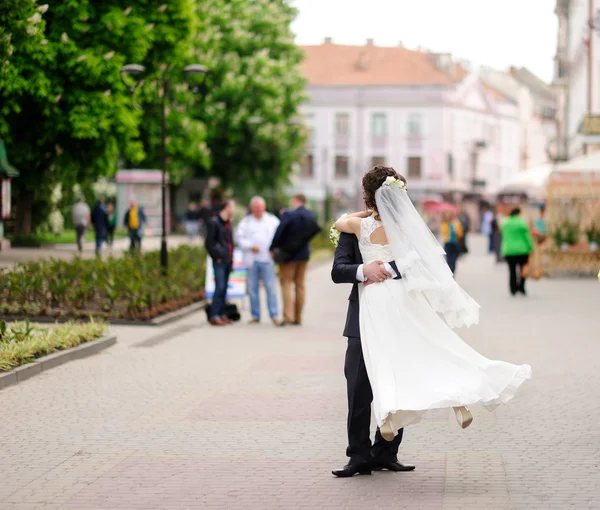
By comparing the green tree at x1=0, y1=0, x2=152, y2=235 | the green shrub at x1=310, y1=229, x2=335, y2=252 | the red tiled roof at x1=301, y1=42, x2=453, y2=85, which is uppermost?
the red tiled roof at x1=301, y1=42, x2=453, y2=85

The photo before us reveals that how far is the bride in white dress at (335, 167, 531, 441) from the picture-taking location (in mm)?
6586

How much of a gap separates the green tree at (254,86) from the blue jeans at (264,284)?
3252cm

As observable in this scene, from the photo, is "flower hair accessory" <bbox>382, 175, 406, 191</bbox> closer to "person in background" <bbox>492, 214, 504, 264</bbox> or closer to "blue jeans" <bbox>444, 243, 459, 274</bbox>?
"blue jeans" <bbox>444, 243, 459, 274</bbox>

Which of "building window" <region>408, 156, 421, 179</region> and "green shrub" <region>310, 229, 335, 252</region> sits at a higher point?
"building window" <region>408, 156, 421, 179</region>

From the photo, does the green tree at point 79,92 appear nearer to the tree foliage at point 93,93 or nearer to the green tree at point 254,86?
the tree foliage at point 93,93

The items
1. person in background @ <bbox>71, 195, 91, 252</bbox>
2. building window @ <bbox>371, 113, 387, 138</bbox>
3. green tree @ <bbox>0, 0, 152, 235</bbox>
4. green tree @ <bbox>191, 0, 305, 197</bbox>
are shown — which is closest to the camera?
green tree @ <bbox>0, 0, 152, 235</bbox>

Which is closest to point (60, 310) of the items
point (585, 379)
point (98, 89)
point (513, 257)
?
point (585, 379)

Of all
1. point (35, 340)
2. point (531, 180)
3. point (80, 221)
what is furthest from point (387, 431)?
point (80, 221)

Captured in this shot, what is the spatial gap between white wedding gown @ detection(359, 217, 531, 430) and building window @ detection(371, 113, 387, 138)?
83.1m

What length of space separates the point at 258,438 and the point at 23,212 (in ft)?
102

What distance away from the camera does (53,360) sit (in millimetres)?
11969

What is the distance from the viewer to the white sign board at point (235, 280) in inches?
731

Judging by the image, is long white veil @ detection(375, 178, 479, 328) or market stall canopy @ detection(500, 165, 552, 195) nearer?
long white veil @ detection(375, 178, 479, 328)

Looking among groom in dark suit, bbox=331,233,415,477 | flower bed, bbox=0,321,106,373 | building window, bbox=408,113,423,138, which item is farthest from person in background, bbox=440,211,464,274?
building window, bbox=408,113,423,138
